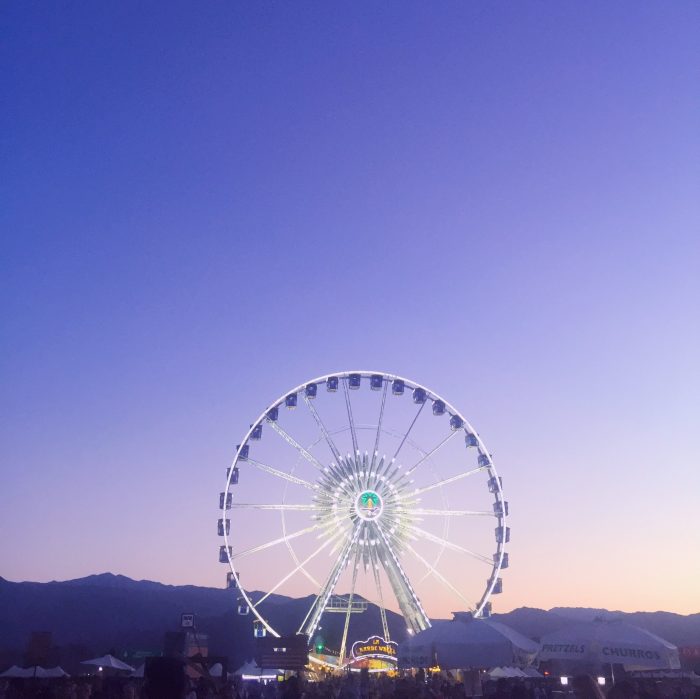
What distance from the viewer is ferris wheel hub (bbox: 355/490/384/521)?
113 ft

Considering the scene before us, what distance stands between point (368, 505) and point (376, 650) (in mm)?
8723

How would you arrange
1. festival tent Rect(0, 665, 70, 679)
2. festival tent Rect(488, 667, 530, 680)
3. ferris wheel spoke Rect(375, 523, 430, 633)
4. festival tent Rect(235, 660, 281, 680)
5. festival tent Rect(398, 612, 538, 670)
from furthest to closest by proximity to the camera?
ferris wheel spoke Rect(375, 523, 430, 633) → festival tent Rect(0, 665, 70, 679) → festival tent Rect(235, 660, 281, 680) → festival tent Rect(488, 667, 530, 680) → festival tent Rect(398, 612, 538, 670)

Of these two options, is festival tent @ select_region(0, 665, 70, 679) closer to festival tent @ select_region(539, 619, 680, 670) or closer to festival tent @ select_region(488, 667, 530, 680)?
festival tent @ select_region(488, 667, 530, 680)

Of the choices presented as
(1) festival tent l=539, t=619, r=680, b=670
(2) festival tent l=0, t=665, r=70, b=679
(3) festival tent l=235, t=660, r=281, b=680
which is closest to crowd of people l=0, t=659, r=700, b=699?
(1) festival tent l=539, t=619, r=680, b=670

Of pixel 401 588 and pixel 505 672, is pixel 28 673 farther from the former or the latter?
pixel 505 672

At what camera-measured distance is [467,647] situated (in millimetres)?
22688

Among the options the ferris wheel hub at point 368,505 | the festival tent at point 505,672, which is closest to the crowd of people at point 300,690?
the festival tent at point 505,672

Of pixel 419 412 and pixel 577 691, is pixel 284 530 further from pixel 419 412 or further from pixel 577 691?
pixel 577 691

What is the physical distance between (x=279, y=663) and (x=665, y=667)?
1068cm

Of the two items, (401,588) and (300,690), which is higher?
(401,588)

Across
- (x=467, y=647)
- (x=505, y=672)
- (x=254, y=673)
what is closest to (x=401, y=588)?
(x=254, y=673)

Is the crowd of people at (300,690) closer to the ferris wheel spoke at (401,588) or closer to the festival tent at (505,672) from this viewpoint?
the festival tent at (505,672)

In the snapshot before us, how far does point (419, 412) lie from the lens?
3828 cm

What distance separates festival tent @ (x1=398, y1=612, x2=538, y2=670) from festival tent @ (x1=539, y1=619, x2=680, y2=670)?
11.1 feet
